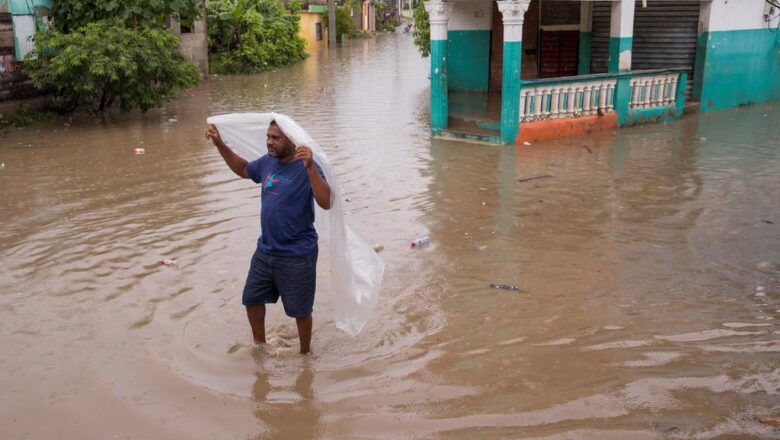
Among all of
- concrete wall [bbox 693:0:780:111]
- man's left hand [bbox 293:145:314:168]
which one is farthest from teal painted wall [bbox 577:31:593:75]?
man's left hand [bbox 293:145:314:168]

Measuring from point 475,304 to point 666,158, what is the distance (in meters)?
6.38

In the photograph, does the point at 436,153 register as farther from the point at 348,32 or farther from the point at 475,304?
the point at 348,32

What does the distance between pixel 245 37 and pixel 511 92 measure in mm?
19330

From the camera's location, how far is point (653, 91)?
1366cm

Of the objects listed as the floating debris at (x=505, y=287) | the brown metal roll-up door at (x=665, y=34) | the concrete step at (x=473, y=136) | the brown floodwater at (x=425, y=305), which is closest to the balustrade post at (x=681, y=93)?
the brown metal roll-up door at (x=665, y=34)

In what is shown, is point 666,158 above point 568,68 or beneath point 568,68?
beneath

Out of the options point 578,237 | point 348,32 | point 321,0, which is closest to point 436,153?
point 578,237

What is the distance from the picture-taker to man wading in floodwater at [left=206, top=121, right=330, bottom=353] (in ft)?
13.7

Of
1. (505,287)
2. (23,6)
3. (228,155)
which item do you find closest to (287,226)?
(228,155)

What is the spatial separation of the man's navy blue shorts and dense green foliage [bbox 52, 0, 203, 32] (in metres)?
10.5

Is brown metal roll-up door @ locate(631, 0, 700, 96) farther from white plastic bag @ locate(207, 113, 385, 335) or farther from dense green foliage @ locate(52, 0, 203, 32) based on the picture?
white plastic bag @ locate(207, 113, 385, 335)

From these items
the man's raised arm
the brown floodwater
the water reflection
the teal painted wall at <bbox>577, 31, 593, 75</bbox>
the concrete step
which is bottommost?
the water reflection

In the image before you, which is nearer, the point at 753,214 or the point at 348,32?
the point at 753,214

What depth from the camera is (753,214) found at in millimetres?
7598
